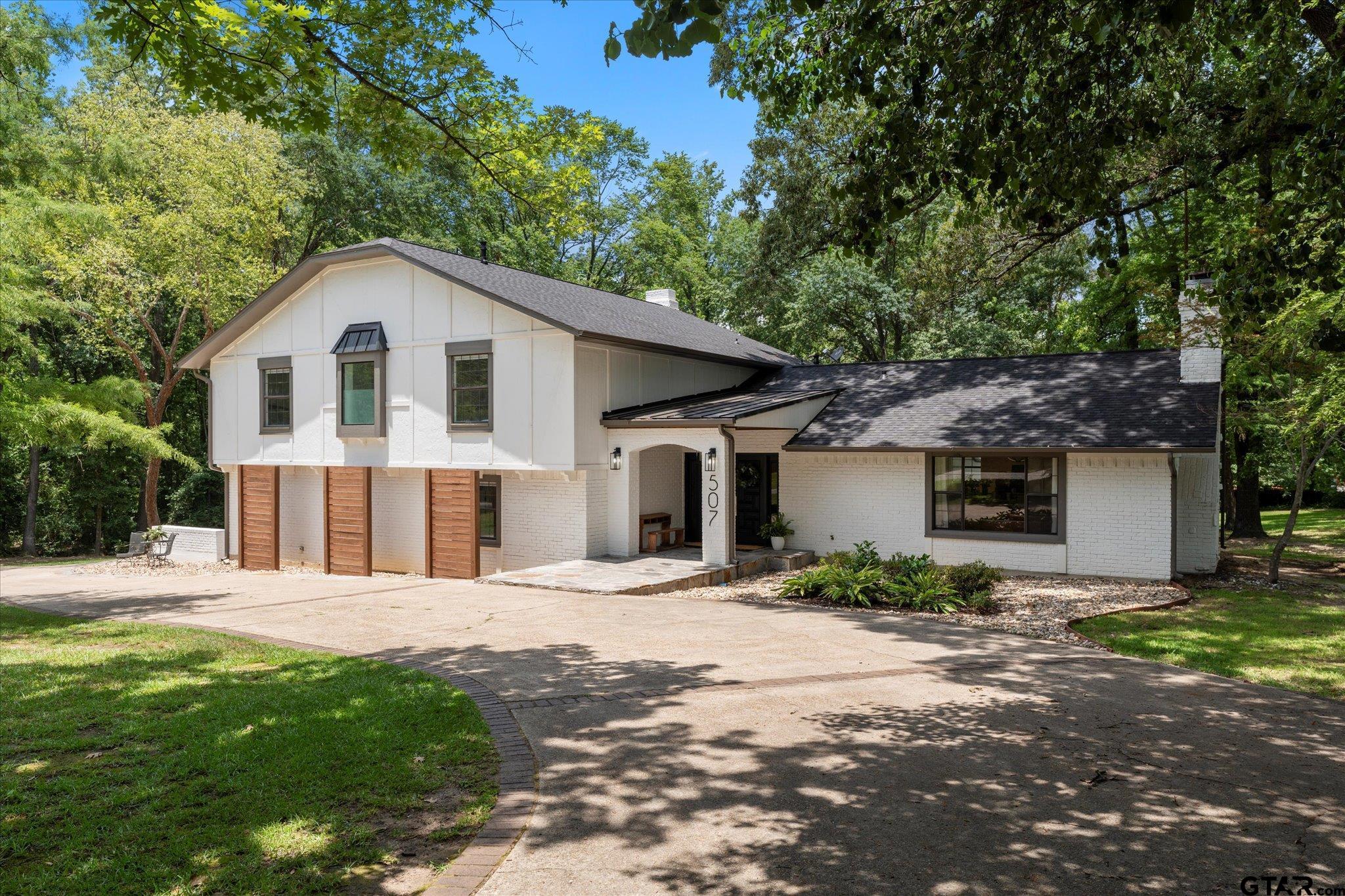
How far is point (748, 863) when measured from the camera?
4219mm

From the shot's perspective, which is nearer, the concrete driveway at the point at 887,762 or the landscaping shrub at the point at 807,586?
the concrete driveway at the point at 887,762

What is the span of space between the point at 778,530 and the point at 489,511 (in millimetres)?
6329

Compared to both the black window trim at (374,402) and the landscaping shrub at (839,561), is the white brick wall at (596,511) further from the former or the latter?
the black window trim at (374,402)

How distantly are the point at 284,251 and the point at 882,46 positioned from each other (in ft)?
98.6

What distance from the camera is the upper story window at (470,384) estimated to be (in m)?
17.2

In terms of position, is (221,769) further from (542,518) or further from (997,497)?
(997,497)

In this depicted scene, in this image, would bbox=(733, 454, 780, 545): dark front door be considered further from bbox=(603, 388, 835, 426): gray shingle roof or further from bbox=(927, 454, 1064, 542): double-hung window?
bbox=(927, 454, 1064, 542): double-hung window

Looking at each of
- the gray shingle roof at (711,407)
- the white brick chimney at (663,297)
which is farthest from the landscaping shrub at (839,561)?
the white brick chimney at (663,297)

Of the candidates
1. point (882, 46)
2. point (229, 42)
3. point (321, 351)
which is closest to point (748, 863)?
point (882, 46)

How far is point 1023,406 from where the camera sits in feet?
54.1

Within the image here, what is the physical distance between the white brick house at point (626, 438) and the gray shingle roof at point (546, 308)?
91mm

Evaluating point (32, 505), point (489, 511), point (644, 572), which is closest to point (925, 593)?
point (644, 572)

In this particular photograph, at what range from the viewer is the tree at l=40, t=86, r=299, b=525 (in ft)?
78.3

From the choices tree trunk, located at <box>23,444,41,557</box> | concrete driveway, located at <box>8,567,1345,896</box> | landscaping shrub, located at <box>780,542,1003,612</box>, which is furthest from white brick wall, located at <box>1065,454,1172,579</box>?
tree trunk, located at <box>23,444,41,557</box>
